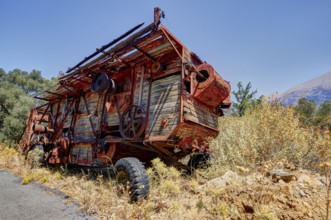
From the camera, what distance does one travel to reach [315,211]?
8.91 feet

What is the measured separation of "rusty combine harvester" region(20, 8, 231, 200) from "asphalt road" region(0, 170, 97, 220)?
4.29 ft

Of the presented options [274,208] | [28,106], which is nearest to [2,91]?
[28,106]

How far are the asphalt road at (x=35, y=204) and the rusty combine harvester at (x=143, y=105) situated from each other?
51.4 inches

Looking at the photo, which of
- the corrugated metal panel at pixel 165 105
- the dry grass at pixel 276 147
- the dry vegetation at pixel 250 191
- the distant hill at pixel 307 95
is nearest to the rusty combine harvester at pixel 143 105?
the corrugated metal panel at pixel 165 105

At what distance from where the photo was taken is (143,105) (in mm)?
6191

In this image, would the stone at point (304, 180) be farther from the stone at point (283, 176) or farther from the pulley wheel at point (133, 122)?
the pulley wheel at point (133, 122)

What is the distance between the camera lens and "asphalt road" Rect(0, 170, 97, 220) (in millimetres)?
3740

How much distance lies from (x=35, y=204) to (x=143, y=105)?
12.3 ft

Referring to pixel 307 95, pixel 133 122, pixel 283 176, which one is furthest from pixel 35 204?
pixel 307 95

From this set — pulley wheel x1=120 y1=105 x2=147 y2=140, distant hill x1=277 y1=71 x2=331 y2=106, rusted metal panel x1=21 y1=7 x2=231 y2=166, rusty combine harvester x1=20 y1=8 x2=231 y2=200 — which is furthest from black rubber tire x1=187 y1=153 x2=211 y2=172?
distant hill x1=277 y1=71 x2=331 y2=106

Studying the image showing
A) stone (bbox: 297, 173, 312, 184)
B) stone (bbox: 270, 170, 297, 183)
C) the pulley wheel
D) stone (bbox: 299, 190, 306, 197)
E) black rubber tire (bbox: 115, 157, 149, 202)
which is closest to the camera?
stone (bbox: 299, 190, 306, 197)

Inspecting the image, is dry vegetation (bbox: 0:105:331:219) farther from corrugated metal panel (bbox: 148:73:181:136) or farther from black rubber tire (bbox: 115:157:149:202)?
corrugated metal panel (bbox: 148:73:181:136)

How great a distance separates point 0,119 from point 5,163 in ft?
40.2

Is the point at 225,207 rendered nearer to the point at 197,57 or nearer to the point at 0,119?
the point at 197,57
